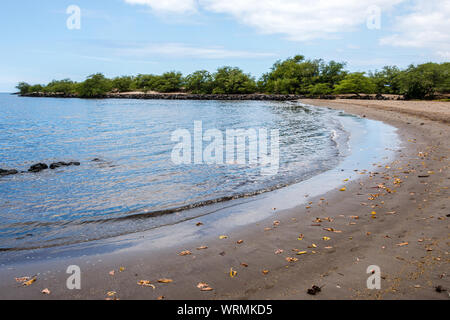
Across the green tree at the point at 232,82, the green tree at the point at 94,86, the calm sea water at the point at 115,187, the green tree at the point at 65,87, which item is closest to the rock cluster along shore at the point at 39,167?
the calm sea water at the point at 115,187

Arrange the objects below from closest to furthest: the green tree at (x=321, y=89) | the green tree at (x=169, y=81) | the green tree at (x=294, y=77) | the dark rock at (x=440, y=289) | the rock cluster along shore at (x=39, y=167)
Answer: the dark rock at (x=440, y=289)
the rock cluster along shore at (x=39, y=167)
the green tree at (x=321, y=89)
the green tree at (x=294, y=77)
the green tree at (x=169, y=81)

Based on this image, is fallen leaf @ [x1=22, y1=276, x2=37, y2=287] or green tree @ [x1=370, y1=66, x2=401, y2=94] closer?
fallen leaf @ [x1=22, y1=276, x2=37, y2=287]

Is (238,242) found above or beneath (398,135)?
beneath

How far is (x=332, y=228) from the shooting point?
6.75 meters

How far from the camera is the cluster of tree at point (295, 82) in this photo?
6812 cm

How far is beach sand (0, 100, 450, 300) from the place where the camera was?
4414 mm

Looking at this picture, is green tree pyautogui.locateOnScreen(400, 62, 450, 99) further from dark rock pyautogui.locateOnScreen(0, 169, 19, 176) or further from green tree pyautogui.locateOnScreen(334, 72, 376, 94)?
dark rock pyautogui.locateOnScreen(0, 169, 19, 176)

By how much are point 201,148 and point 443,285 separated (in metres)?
17.5

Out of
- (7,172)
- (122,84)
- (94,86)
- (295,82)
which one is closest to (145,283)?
(7,172)

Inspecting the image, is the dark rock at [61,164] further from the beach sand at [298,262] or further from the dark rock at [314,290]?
the dark rock at [314,290]

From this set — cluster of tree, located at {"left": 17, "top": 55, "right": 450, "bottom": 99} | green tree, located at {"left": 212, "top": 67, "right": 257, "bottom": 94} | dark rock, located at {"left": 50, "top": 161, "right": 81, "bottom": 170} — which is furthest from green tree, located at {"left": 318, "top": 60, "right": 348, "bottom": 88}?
dark rock, located at {"left": 50, "top": 161, "right": 81, "bottom": 170}

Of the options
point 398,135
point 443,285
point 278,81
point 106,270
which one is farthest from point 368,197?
point 278,81

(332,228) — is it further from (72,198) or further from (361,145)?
(361,145)

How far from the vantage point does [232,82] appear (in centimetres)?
15338
